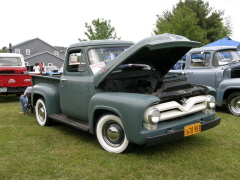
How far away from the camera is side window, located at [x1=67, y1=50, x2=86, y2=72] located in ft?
15.1

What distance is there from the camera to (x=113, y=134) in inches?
150

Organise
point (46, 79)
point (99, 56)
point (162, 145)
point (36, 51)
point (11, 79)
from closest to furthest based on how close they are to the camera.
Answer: point (162, 145)
point (99, 56)
point (46, 79)
point (11, 79)
point (36, 51)

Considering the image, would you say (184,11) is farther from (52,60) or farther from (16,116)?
(52,60)

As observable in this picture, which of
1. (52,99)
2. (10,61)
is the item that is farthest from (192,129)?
(10,61)

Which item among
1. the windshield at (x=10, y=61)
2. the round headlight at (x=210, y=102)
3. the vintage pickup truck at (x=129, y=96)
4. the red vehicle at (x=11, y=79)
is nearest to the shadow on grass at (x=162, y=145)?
the vintage pickup truck at (x=129, y=96)

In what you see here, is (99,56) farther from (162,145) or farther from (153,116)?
(162,145)

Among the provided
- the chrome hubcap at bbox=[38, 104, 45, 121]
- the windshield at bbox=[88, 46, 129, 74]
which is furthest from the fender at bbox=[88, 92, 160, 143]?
the chrome hubcap at bbox=[38, 104, 45, 121]

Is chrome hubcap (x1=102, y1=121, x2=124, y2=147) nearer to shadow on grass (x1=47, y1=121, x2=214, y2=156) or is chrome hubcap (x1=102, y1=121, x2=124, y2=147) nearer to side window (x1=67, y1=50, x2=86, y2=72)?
shadow on grass (x1=47, y1=121, x2=214, y2=156)

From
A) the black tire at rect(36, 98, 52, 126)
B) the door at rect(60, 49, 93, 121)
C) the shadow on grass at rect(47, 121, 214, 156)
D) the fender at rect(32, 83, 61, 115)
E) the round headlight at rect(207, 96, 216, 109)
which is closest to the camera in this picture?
the shadow on grass at rect(47, 121, 214, 156)

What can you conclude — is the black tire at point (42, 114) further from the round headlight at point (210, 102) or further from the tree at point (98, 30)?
the tree at point (98, 30)

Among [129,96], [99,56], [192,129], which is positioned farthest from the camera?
[99,56]

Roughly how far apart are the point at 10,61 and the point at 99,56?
335 inches

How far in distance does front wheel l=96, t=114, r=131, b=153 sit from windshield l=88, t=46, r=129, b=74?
37.7 inches

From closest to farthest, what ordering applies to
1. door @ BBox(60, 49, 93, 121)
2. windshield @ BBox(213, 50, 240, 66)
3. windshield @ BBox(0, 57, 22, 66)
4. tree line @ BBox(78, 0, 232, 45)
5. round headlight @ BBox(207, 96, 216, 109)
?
1. round headlight @ BBox(207, 96, 216, 109)
2. door @ BBox(60, 49, 93, 121)
3. windshield @ BBox(213, 50, 240, 66)
4. windshield @ BBox(0, 57, 22, 66)
5. tree line @ BBox(78, 0, 232, 45)
